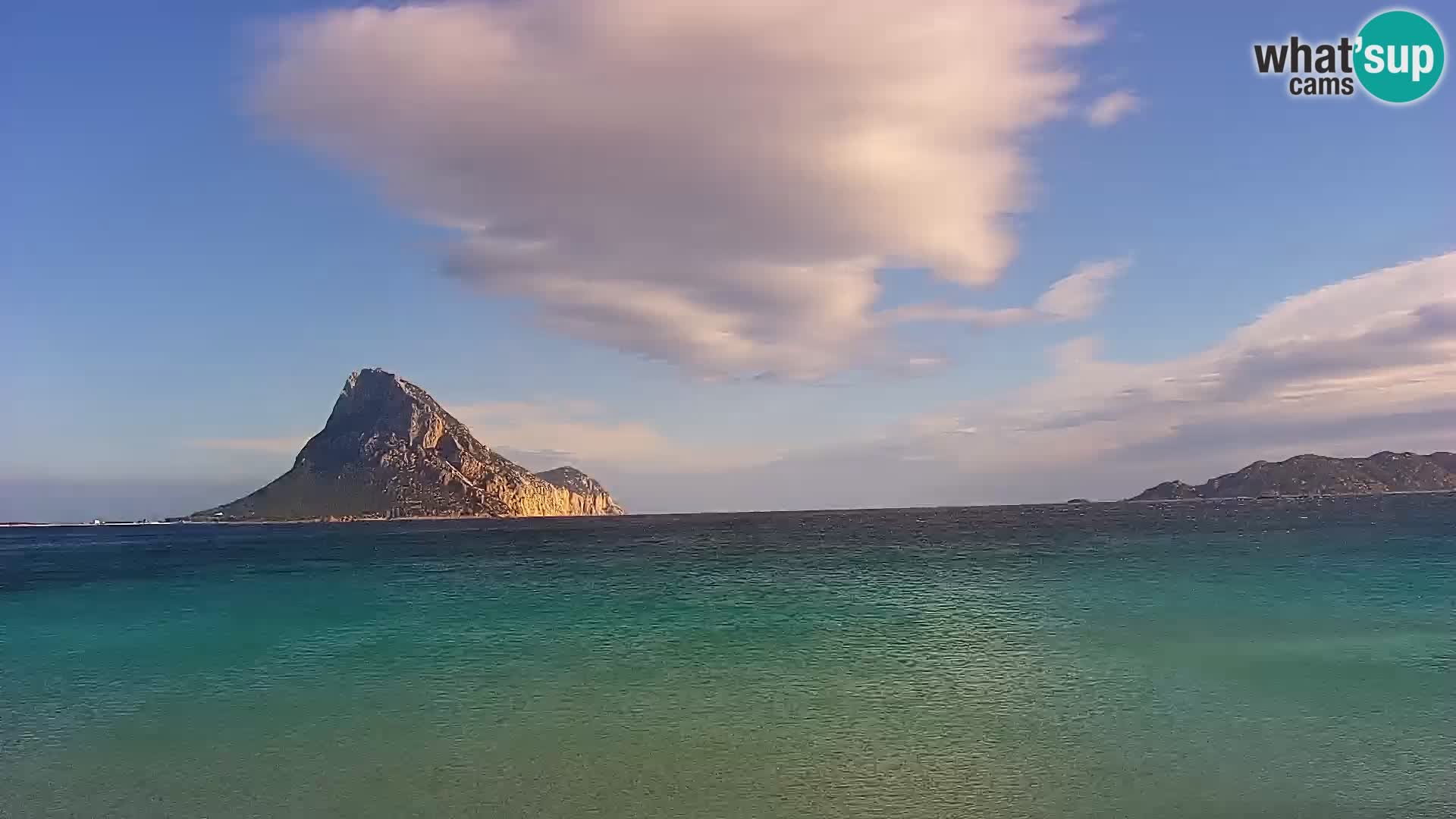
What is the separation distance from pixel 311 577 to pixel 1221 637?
225 ft

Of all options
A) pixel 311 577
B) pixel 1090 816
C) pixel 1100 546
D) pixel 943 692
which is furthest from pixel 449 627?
pixel 1100 546

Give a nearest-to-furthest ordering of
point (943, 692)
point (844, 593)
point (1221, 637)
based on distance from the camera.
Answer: point (943, 692) < point (1221, 637) < point (844, 593)

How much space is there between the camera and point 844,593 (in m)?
54.3

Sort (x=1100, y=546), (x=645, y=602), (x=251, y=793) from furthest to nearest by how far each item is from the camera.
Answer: (x=1100, y=546)
(x=645, y=602)
(x=251, y=793)

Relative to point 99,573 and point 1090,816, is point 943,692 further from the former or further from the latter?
point 99,573

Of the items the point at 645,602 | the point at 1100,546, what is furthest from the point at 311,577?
the point at 1100,546

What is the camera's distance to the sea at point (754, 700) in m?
18.5

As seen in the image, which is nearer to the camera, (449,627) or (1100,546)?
(449,627)

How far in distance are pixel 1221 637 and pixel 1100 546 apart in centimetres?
6405

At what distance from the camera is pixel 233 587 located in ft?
220

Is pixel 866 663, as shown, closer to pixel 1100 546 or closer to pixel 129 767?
pixel 129 767

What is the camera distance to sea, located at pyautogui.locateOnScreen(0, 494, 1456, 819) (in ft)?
60.8

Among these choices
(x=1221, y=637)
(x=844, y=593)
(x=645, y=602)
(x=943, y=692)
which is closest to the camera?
(x=943, y=692)

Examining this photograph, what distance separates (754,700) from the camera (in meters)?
26.1
